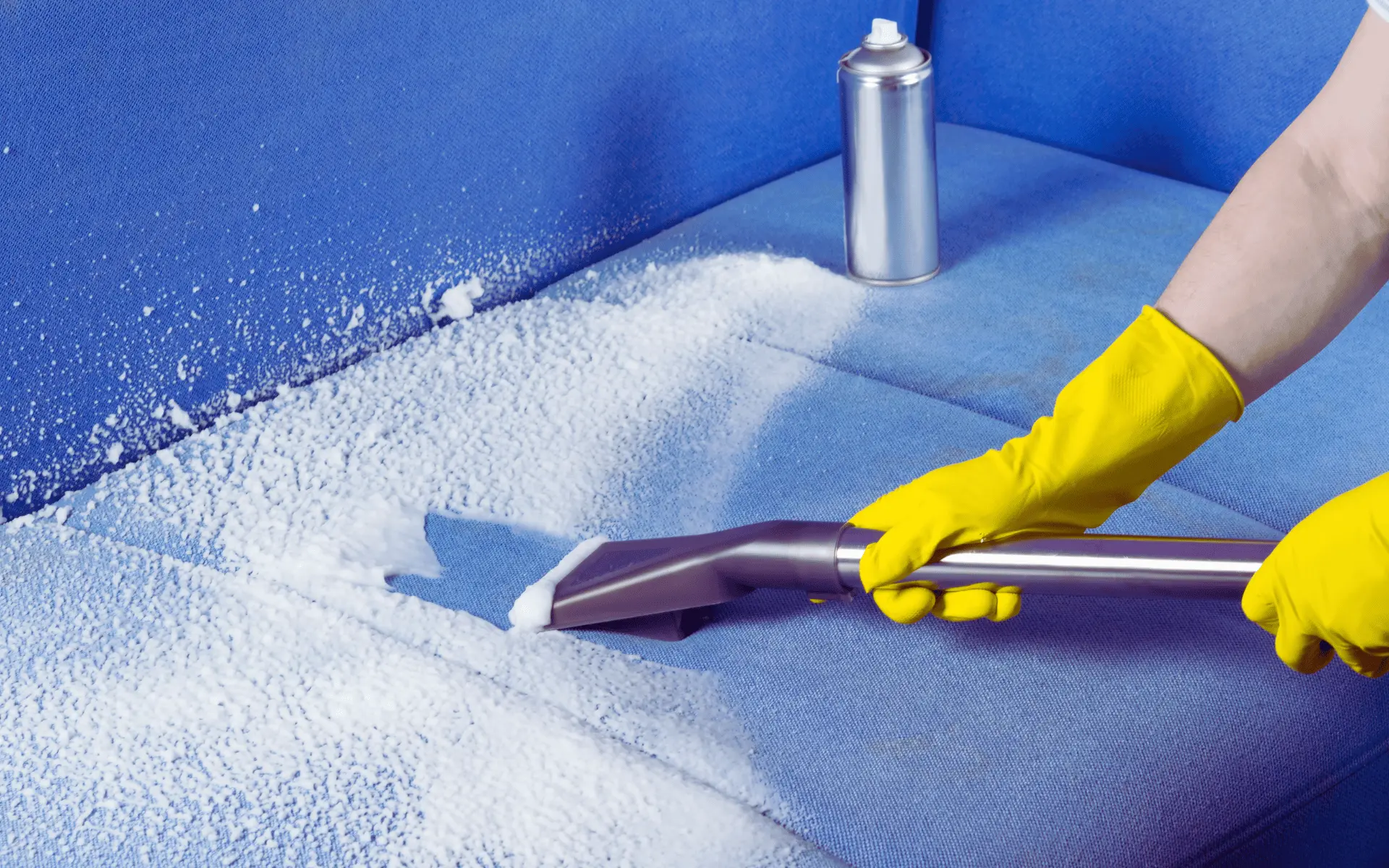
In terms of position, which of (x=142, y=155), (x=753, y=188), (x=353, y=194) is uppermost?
(x=142, y=155)

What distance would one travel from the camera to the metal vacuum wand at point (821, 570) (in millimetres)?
965

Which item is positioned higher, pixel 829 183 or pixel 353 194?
pixel 353 194

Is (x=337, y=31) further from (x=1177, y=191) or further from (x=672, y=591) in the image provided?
(x=1177, y=191)

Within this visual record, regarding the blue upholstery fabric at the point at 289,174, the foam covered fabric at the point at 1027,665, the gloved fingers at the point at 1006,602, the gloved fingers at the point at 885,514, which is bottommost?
the foam covered fabric at the point at 1027,665

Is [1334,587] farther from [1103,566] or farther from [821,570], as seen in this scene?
[821,570]

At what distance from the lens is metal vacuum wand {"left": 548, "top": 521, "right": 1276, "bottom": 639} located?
96 cm

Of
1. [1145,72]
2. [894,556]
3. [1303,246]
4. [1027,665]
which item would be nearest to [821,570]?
[894,556]

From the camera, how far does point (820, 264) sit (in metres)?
1.69

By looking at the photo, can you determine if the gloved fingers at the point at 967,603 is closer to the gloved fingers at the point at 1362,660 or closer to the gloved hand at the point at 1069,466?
the gloved hand at the point at 1069,466

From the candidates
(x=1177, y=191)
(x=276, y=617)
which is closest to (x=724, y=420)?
(x=276, y=617)

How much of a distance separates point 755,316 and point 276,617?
0.69 meters

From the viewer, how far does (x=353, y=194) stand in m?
1.46

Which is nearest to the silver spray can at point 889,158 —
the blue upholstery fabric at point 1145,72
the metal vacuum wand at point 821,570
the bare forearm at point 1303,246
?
the blue upholstery fabric at point 1145,72

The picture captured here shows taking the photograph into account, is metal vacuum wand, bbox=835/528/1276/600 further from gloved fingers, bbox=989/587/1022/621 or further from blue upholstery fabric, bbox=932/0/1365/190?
blue upholstery fabric, bbox=932/0/1365/190
